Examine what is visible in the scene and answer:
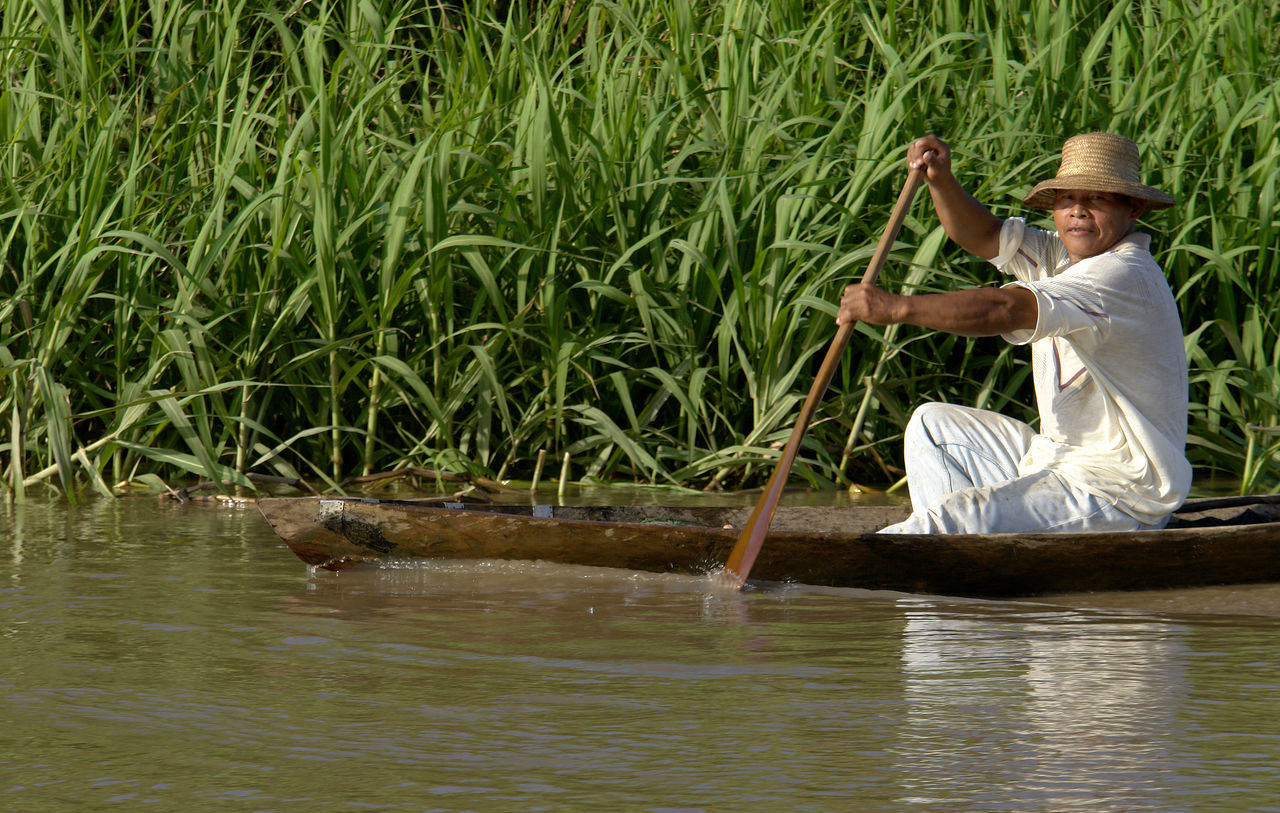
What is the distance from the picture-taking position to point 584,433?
18.3 feet

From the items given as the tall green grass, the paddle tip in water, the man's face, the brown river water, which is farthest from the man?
the tall green grass

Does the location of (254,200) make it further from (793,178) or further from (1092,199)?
(1092,199)

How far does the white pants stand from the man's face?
0.51 metres

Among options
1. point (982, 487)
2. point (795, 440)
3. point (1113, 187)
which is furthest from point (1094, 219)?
point (795, 440)

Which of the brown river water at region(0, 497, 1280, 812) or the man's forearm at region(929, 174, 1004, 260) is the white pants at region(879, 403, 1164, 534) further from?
the man's forearm at region(929, 174, 1004, 260)

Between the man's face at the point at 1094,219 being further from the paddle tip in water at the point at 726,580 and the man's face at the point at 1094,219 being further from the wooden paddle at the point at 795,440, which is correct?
the paddle tip in water at the point at 726,580

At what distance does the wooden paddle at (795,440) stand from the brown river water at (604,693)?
0.08 m

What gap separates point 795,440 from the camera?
4.07 m

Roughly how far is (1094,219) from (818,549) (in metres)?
1.02

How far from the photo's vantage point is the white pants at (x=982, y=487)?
385 cm

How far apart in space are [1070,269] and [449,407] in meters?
2.23

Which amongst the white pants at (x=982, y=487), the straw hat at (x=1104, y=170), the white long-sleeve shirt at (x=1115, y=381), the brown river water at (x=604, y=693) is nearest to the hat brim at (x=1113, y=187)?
the straw hat at (x=1104, y=170)

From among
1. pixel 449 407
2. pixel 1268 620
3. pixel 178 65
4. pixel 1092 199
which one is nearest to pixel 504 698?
pixel 1268 620

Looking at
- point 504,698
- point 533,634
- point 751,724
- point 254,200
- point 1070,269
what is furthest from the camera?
point 254,200
